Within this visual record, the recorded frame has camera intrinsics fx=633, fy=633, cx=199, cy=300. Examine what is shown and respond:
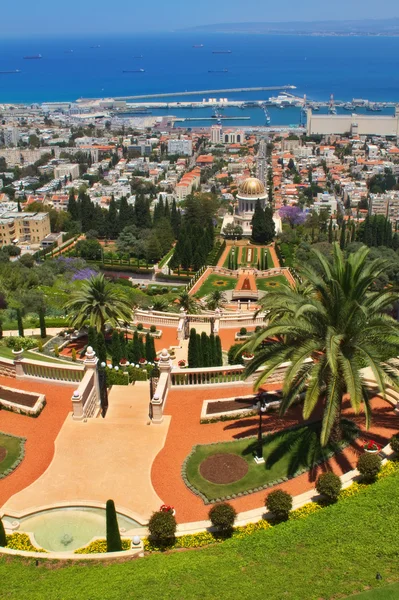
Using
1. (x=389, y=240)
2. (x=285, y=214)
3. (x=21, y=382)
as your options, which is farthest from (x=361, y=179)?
(x=21, y=382)

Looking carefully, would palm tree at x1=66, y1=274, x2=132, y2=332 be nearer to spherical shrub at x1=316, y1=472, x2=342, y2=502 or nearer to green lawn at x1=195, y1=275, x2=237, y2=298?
spherical shrub at x1=316, y1=472, x2=342, y2=502

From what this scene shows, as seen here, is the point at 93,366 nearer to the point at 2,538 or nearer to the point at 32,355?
the point at 32,355

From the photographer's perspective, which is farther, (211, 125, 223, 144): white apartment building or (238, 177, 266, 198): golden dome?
(211, 125, 223, 144): white apartment building

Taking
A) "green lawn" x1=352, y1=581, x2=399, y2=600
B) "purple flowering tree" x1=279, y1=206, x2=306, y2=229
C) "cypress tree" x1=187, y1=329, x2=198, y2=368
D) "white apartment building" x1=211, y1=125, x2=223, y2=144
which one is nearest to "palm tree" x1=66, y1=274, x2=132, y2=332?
"cypress tree" x1=187, y1=329, x2=198, y2=368

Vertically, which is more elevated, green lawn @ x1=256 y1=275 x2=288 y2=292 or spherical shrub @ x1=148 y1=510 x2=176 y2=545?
spherical shrub @ x1=148 y1=510 x2=176 y2=545

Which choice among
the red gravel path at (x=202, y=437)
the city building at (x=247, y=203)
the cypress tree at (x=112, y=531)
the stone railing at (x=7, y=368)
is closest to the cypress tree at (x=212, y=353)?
the red gravel path at (x=202, y=437)

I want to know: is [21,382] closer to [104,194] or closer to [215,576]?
[215,576]
